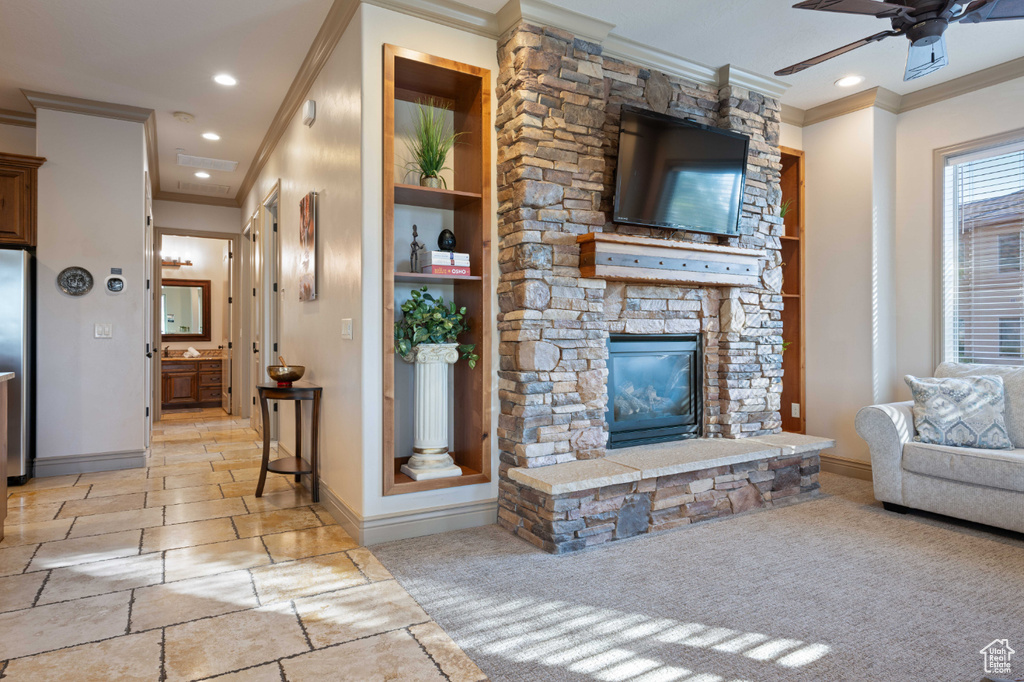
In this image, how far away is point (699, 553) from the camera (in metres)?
2.88

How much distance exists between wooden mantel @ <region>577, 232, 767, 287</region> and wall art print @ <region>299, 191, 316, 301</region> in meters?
1.80

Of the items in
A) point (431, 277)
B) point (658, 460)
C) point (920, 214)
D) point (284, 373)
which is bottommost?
point (658, 460)

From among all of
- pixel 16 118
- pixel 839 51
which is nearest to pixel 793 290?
pixel 839 51

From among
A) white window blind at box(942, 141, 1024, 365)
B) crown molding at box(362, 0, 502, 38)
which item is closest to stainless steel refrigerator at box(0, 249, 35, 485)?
crown molding at box(362, 0, 502, 38)

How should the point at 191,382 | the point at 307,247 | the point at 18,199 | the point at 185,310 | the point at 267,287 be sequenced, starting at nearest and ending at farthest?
the point at 307,247
the point at 18,199
the point at 267,287
the point at 191,382
the point at 185,310

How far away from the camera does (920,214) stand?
14.5ft

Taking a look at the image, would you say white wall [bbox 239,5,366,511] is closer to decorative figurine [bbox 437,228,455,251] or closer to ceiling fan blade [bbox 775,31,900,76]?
decorative figurine [bbox 437,228,455,251]

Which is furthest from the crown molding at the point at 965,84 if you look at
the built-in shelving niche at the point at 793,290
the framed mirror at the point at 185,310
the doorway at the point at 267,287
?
the framed mirror at the point at 185,310

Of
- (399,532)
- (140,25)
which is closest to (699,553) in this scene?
(399,532)

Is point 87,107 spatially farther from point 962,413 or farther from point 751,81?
point 962,413

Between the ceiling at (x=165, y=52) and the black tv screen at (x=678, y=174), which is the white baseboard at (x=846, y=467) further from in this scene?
the ceiling at (x=165, y=52)

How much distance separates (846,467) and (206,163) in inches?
252

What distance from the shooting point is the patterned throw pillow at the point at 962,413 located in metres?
3.35

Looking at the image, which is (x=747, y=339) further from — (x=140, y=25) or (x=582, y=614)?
(x=140, y=25)
